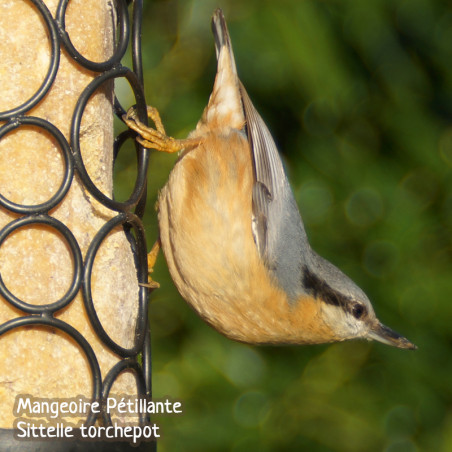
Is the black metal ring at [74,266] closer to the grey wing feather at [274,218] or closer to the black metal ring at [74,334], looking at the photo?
the black metal ring at [74,334]

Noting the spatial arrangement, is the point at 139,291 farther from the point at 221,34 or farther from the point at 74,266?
the point at 221,34

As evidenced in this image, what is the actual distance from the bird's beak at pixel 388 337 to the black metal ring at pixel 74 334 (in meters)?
1.26

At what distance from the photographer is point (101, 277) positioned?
84.8 inches

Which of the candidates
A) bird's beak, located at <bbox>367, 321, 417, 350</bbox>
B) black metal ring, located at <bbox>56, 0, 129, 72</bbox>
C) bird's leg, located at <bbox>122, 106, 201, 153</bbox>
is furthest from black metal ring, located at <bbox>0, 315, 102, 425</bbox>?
bird's beak, located at <bbox>367, 321, 417, 350</bbox>

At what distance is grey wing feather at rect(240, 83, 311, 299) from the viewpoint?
2721mm

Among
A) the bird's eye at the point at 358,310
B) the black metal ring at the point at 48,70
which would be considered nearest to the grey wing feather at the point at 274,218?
the bird's eye at the point at 358,310

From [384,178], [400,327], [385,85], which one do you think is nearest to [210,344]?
[400,327]

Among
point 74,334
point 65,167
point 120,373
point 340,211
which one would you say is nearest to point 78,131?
point 65,167

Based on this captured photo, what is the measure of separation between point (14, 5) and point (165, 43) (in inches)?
53.6

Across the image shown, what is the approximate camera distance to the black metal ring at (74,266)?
1865mm

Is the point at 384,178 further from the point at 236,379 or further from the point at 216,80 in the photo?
the point at 236,379

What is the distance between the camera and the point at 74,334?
194cm

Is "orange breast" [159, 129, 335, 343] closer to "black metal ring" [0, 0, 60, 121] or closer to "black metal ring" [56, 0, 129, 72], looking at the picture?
"black metal ring" [56, 0, 129, 72]

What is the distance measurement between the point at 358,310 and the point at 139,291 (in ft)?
2.94
